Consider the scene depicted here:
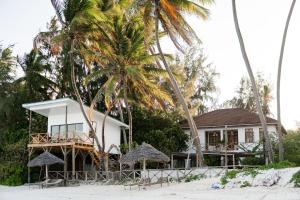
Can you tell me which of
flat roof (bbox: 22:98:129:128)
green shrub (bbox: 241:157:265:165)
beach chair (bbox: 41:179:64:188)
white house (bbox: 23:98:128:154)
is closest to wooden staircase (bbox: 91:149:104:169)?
white house (bbox: 23:98:128:154)

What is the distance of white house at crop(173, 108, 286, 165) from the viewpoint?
31.5 m

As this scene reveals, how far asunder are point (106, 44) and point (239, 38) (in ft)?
29.8

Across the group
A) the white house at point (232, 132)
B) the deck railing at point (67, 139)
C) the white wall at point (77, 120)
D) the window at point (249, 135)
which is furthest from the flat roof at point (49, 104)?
the window at point (249, 135)

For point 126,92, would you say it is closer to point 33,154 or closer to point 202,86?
point 33,154

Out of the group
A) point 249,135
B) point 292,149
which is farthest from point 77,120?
point 292,149

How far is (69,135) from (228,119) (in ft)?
42.6

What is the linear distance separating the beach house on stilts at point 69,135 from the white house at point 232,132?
6.38 m

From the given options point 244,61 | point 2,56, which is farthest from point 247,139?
point 2,56

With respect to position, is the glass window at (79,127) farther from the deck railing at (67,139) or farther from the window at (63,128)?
the deck railing at (67,139)

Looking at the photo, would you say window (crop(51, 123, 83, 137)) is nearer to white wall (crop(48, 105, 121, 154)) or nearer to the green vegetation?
white wall (crop(48, 105, 121, 154))

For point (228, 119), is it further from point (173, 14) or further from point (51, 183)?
point (51, 183)

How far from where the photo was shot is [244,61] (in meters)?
22.1

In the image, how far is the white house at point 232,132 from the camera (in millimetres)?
31500

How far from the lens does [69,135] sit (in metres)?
27.7
